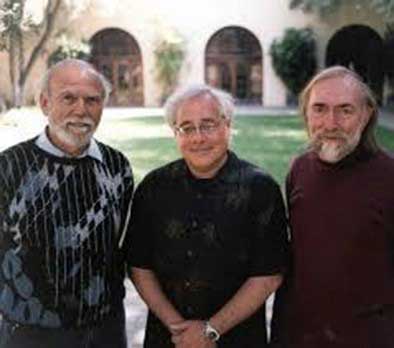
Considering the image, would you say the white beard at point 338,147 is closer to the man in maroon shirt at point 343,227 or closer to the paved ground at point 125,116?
the man in maroon shirt at point 343,227

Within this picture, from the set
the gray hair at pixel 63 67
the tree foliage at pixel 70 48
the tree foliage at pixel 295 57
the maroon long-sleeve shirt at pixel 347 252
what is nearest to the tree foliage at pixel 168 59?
the tree foliage at pixel 70 48

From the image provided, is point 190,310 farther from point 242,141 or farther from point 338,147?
point 242,141

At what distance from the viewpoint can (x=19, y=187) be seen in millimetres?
3121

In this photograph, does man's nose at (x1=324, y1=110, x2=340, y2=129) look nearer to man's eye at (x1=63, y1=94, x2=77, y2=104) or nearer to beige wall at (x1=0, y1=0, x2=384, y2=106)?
man's eye at (x1=63, y1=94, x2=77, y2=104)

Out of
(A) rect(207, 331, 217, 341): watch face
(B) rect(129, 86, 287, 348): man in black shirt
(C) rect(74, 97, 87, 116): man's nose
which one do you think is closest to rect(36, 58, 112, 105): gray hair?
(C) rect(74, 97, 87, 116): man's nose

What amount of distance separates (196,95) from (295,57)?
88.9 ft

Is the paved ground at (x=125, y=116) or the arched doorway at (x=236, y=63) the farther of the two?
the arched doorway at (x=236, y=63)

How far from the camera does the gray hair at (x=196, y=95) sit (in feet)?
10.1

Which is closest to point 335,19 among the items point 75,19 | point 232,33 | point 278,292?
point 232,33

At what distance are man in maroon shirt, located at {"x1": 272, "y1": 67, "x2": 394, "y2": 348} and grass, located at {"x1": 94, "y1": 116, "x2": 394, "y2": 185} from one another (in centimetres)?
729

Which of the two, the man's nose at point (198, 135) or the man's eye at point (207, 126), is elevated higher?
the man's eye at point (207, 126)

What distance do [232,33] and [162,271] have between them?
2930cm

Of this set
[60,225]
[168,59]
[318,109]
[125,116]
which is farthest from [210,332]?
[168,59]

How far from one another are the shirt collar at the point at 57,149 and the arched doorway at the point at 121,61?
28.8 m
